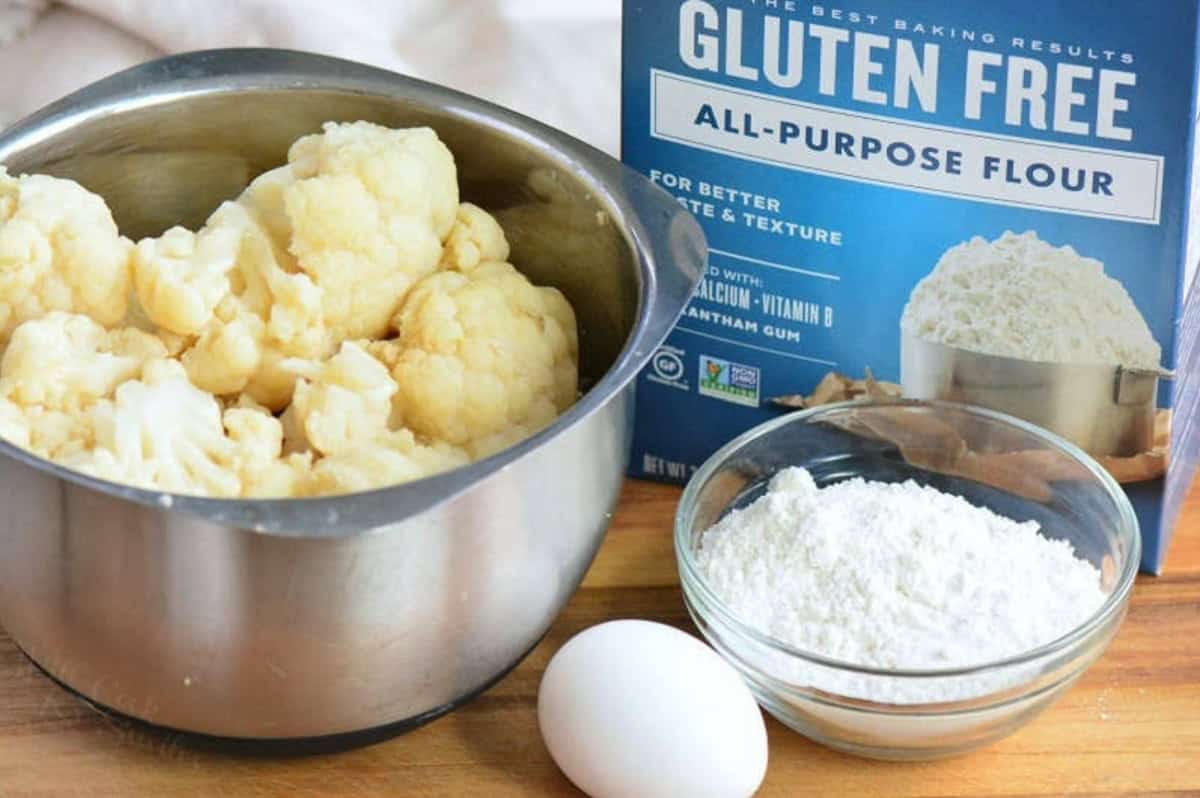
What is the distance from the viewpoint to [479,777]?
3.72ft

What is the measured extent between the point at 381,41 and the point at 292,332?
1.73 feet

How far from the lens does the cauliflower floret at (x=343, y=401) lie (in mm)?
1120

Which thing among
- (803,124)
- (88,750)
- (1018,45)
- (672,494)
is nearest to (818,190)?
(803,124)

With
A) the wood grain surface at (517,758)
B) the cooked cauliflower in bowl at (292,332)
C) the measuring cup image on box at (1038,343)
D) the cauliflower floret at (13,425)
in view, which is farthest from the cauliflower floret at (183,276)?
the measuring cup image on box at (1038,343)

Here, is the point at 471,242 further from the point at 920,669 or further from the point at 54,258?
the point at 920,669

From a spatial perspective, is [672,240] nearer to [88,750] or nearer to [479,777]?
[479,777]

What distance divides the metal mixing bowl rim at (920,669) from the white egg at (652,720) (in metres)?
0.05

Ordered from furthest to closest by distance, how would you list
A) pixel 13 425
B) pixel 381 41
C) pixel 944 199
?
pixel 381 41, pixel 944 199, pixel 13 425

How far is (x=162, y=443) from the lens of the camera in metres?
1.08

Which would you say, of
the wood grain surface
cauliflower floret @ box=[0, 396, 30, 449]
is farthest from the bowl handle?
cauliflower floret @ box=[0, 396, 30, 449]

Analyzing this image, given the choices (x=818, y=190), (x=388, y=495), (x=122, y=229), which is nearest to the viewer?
(x=388, y=495)

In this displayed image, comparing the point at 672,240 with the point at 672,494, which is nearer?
the point at 672,240

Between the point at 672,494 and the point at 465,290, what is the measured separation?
0.26 meters

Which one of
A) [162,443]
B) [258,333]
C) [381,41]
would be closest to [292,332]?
[258,333]
